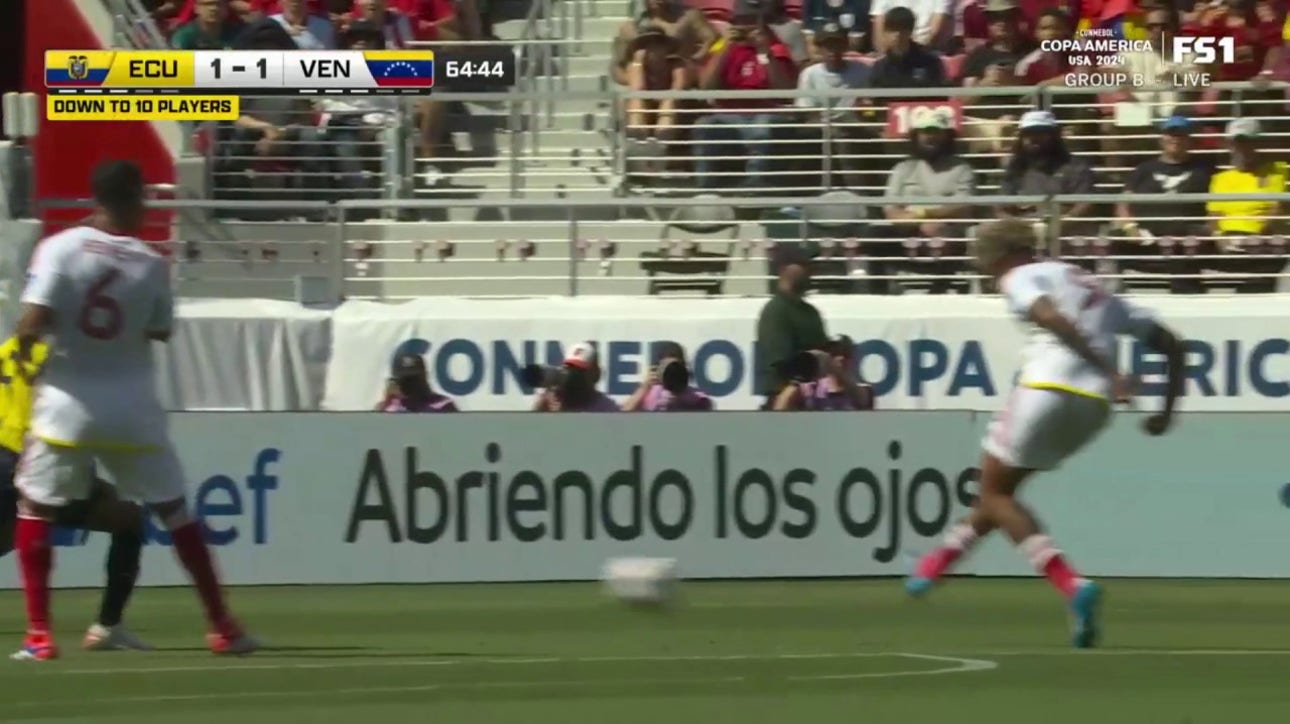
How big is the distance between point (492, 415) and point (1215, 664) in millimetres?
6083

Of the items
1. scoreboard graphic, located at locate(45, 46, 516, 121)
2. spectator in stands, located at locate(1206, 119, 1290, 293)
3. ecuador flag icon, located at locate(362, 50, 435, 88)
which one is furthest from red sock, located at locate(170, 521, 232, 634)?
ecuador flag icon, located at locate(362, 50, 435, 88)

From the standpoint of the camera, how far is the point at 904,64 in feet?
70.7

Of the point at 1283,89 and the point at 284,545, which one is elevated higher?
the point at 1283,89

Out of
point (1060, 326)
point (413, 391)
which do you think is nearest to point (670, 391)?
point (413, 391)

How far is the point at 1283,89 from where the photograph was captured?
20.9m

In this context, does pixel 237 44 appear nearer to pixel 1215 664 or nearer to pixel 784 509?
pixel 784 509

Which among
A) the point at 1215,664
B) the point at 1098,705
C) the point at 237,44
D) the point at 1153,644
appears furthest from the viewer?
the point at 237,44

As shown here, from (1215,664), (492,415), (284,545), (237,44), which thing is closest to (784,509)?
(492,415)

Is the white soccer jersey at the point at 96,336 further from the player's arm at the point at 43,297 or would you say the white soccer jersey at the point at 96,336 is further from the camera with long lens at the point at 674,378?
the camera with long lens at the point at 674,378

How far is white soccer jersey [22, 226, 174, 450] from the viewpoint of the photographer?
10.2m

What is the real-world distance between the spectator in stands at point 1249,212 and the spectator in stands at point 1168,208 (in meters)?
0.18

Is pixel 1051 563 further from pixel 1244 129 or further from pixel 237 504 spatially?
→ pixel 1244 129

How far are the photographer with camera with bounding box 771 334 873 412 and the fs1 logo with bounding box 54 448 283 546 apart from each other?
3.79 metres

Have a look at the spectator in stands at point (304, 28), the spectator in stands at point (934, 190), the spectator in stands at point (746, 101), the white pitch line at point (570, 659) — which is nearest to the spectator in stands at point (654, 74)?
the spectator in stands at point (746, 101)
